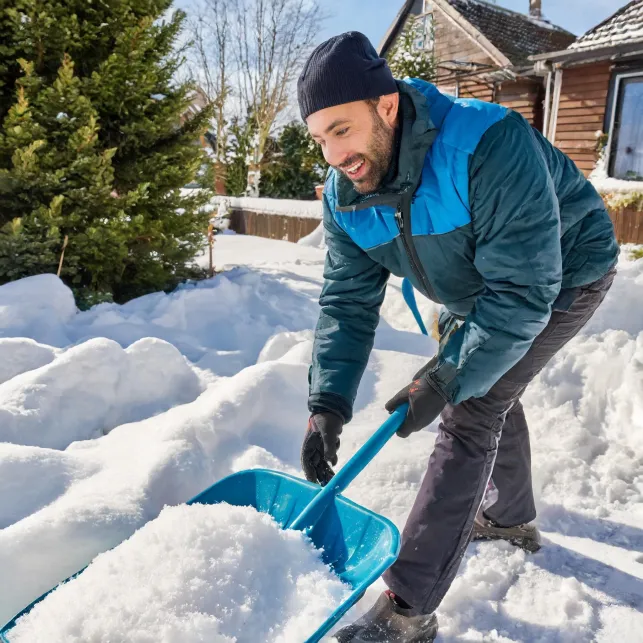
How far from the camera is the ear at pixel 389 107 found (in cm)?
155

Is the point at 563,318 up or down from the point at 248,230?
up

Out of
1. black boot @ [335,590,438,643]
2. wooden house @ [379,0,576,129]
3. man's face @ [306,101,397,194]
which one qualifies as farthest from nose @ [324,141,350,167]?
wooden house @ [379,0,576,129]

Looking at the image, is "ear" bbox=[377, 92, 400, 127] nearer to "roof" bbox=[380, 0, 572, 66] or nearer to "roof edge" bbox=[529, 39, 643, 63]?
"roof edge" bbox=[529, 39, 643, 63]

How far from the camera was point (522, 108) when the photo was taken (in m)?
13.3

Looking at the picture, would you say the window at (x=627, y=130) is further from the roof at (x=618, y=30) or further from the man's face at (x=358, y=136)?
the man's face at (x=358, y=136)

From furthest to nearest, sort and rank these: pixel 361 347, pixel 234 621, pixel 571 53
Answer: pixel 571 53
pixel 361 347
pixel 234 621

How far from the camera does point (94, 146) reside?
4.95m

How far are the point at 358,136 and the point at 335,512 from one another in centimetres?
108

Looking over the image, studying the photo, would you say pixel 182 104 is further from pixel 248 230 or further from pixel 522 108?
pixel 522 108

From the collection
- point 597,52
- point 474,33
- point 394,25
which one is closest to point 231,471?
point 597,52

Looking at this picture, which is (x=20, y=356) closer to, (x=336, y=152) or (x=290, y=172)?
(x=336, y=152)

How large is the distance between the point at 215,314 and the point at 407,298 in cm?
155

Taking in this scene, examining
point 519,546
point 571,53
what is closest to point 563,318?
point 519,546

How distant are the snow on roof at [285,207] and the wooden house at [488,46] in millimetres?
5322
